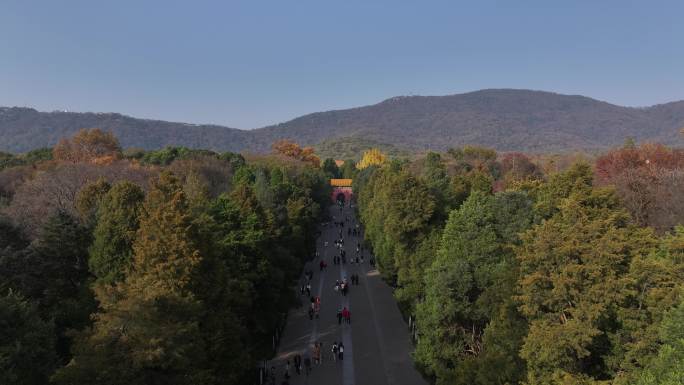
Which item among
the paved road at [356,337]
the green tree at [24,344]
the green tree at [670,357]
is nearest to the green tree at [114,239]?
the green tree at [24,344]

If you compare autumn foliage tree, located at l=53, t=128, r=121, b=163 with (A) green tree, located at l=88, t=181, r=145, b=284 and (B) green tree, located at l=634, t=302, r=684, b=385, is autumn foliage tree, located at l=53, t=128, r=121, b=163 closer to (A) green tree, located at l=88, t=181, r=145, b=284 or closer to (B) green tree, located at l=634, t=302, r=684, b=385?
(A) green tree, located at l=88, t=181, r=145, b=284

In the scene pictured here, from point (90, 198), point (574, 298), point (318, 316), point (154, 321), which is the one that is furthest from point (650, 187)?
point (90, 198)

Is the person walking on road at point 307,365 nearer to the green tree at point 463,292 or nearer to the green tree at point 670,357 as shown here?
the green tree at point 463,292

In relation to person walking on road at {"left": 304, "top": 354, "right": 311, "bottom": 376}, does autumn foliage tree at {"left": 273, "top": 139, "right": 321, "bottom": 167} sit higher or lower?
higher

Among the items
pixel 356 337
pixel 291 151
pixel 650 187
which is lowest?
pixel 356 337

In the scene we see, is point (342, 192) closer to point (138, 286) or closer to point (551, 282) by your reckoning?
point (138, 286)

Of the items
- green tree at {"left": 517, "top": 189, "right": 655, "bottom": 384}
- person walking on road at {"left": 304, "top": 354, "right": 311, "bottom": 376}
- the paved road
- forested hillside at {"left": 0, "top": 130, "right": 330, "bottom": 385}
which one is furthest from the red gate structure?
green tree at {"left": 517, "top": 189, "right": 655, "bottom": 384}

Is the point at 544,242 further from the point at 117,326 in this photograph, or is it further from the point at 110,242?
the point at 110,242
